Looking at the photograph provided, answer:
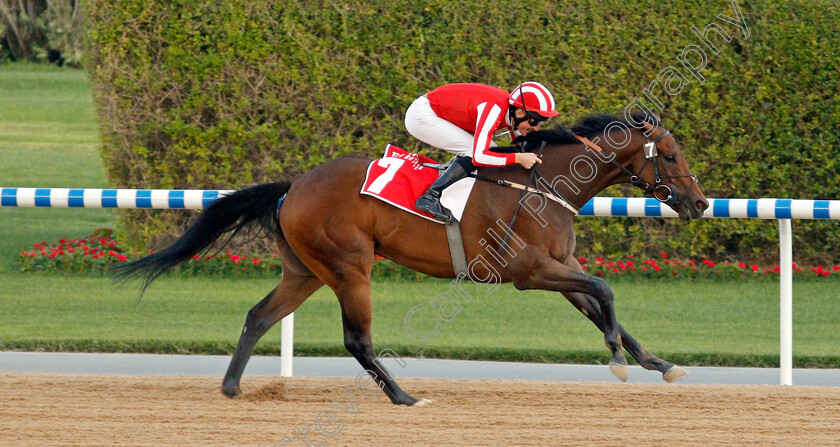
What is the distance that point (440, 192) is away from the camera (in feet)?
16.0

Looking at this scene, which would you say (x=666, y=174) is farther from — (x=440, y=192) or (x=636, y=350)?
(x=440, y=192)

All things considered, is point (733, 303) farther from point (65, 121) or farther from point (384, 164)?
point (65, 121)

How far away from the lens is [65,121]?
2180 centimetres

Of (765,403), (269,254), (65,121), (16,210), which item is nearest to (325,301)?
(269,254)

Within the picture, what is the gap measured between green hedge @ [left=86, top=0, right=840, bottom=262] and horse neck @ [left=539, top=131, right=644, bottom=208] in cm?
407

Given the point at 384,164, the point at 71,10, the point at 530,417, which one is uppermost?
the point at 71,10

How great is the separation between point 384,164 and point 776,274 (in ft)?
17.6

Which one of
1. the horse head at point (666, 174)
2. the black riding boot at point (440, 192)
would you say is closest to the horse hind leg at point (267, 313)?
the black riding boot at point (440, 192)

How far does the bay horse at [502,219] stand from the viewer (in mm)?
4824

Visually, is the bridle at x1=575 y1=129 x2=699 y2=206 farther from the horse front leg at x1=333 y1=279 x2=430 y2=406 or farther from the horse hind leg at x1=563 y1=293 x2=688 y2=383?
the horse front leg at x1=333 y1=279 x2=430 y2=406

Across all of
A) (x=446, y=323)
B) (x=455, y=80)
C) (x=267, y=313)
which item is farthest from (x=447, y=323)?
(x=267, y=313)

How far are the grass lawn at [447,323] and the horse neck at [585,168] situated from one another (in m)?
1.82

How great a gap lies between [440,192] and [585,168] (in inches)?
28.3

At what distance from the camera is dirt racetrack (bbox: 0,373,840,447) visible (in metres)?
4.12
